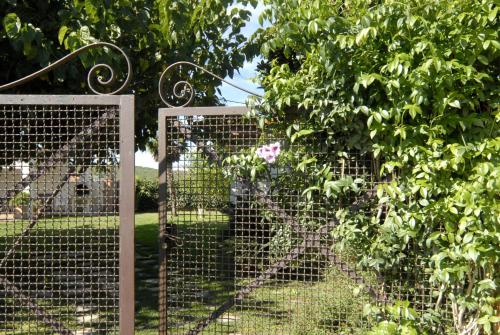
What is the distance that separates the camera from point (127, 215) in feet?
10.9

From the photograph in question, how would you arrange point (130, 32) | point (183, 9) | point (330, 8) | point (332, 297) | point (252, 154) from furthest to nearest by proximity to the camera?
point (130, 32) → point (183, 9) → point (332, 297) → point (252, 154) → point (330, 8)

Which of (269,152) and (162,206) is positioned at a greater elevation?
(269,152)

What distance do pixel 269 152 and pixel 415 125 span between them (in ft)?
3.16

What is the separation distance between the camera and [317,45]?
122 inches

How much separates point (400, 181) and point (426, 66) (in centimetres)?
73

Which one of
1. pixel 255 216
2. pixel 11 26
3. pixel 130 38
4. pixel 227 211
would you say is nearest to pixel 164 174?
pixel 227 211

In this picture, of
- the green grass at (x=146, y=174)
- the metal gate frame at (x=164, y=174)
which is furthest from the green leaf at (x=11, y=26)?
the green grass at (x=146, y=174)

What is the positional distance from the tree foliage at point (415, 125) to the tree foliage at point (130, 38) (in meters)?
1.72

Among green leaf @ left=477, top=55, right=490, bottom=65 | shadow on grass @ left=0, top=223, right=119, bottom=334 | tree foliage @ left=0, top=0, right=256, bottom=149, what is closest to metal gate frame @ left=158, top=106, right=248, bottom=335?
shadow on grass @ left=0, top=223, right=119, bottom=334

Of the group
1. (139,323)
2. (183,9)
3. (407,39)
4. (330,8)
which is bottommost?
(139,323)

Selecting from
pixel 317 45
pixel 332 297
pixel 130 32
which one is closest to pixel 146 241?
pixel 130 32

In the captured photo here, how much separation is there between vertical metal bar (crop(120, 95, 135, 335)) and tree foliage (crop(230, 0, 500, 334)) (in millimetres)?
887

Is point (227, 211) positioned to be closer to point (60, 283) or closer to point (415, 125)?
point (60, 283)

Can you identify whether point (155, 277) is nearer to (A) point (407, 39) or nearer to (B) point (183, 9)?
(B) point (183, 9)
